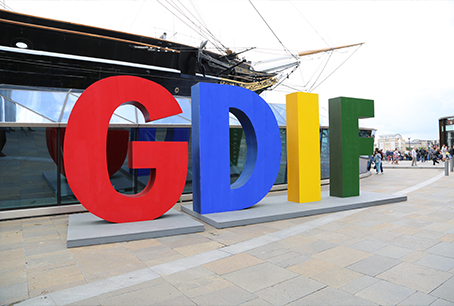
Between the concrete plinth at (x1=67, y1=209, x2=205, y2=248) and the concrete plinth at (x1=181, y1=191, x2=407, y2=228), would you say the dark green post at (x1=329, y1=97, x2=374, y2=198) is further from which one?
the concrete plinth at (x1=67, y1=209, x2=205, y2=248)

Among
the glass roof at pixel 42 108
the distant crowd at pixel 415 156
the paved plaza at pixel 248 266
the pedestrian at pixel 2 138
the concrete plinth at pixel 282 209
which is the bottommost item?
the paved plaza at pixel 248 266

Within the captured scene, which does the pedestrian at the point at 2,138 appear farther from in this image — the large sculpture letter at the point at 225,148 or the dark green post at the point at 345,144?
the dark green post at the point at 345,144

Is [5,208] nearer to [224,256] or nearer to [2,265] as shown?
[2,265]

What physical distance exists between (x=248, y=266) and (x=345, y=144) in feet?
22.7

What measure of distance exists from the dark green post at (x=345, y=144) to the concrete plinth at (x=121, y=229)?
18.3ft

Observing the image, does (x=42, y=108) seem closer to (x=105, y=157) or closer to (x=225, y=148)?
(x=105, y=157)

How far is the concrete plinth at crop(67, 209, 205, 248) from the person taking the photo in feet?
20.1

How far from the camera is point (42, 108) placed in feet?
31.0

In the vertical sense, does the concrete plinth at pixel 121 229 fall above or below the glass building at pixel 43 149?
below

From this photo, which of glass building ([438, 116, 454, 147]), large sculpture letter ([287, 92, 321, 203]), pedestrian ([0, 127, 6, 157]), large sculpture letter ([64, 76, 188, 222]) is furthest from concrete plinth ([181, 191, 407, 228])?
glass building ([438, 116, 454, 147])

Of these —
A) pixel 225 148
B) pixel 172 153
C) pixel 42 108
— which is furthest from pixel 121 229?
pixel 42 108

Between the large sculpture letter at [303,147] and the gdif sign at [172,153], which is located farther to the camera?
the large sculpture letter at [303,147]

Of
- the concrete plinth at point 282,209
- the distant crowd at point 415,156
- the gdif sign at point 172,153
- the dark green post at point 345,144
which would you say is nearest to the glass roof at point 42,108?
the gdif sign at point 172,153

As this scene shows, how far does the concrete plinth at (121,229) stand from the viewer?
241 inches
